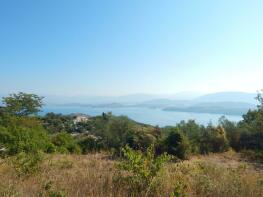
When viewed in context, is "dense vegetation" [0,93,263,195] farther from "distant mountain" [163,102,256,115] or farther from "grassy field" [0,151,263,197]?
"distant mountain" [163,102,256,115]

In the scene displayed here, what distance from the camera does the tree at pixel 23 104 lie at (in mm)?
35375

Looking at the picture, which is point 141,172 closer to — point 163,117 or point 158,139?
point 158,139

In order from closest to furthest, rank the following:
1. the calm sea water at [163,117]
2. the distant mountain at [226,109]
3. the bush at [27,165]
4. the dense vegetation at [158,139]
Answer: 1. the bush at [27,165]
2. the dense vegetation at [158,139]
3. the calm sea water at [163,117]
4. the distant mountain at [226,109]

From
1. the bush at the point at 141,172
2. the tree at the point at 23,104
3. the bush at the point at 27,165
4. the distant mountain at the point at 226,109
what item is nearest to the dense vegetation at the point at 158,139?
the bush at the point at 27,165

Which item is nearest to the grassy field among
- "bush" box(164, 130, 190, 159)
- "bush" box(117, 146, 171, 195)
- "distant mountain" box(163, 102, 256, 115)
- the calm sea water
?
"bush" box(117, 146, 171, 195)

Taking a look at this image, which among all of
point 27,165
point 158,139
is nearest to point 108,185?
point 27,165

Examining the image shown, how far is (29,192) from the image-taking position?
3807mm

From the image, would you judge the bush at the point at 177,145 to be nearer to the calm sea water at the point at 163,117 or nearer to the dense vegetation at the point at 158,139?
the dense vegetation at the point at 158,139

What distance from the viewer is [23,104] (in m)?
36.9

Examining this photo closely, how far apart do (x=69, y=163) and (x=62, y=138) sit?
10.1m

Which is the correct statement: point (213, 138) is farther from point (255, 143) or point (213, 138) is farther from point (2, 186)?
point (2, 186)

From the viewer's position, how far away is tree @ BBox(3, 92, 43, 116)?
35.4 m

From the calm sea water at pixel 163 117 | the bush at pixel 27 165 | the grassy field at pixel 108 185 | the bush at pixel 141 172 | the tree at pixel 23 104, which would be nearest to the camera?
the grassy field at pixel 108 185

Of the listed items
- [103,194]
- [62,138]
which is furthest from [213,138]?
[103,194]
